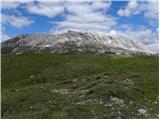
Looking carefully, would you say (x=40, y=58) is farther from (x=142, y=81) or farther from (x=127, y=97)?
(x=127, y=97)

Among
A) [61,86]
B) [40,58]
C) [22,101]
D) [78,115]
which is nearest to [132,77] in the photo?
[61,86]

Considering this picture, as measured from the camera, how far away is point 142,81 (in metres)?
60.9

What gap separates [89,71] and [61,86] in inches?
958

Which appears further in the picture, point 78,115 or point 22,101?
point 22,101

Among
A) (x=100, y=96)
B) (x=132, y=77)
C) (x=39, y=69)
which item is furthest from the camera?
(x=39, y=69)

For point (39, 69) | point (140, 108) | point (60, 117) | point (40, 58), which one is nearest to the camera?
point (60, 117)

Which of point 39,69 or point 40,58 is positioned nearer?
point 39,69

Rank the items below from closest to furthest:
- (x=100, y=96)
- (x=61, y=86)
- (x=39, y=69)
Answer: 1. (x=100, y=96)
2. (x=61, y=86)
3. (x=39, y=69)

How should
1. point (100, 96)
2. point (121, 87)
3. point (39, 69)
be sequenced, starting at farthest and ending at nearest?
point (39, 69)
point (121, 87)
point (100, 96)

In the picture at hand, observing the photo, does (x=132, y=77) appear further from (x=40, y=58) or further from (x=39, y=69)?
(x=40, y=58)

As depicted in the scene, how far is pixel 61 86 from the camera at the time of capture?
60719 mm

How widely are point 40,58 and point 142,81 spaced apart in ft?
189

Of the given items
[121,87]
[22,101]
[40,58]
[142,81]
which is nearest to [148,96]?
[121,87]

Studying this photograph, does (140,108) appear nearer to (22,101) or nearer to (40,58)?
(22,101)
